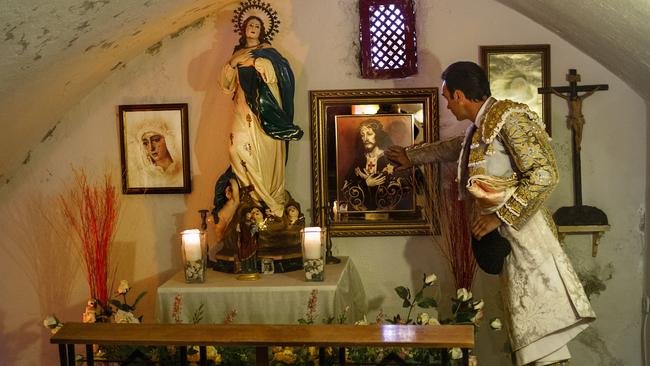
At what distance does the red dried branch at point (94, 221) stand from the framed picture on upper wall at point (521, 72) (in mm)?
1844

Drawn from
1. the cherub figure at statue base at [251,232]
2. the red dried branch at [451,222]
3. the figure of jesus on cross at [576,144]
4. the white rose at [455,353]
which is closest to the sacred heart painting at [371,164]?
the red dried branch at [451,222]

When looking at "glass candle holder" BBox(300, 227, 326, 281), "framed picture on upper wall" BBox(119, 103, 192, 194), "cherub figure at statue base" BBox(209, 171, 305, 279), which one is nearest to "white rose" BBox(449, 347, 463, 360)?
"glass candle holder" BBox(300, 227, 326, 281)

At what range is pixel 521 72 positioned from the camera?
3637mm

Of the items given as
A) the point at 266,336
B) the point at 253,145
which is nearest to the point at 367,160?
the point at 253,145

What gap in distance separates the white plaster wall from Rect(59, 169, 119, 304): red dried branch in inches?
3.4

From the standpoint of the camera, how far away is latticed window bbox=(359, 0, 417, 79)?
365cm

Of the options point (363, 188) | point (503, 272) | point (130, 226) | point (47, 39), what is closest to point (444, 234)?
point (363, 188)

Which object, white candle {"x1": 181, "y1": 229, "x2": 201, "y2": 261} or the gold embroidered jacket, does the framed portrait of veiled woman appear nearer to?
white candle {"x1": 181, "y1": 229, "x2": 201, "y2": 261}

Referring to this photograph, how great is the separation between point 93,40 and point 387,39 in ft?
4.28

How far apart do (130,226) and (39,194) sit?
48 cm

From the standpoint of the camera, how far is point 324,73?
12.3ft

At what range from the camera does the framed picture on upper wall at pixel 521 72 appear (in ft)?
11.9

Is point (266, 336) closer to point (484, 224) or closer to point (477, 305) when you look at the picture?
point (484, 224)

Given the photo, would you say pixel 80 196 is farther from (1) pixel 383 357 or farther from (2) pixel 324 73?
(1) pixel 383 357
